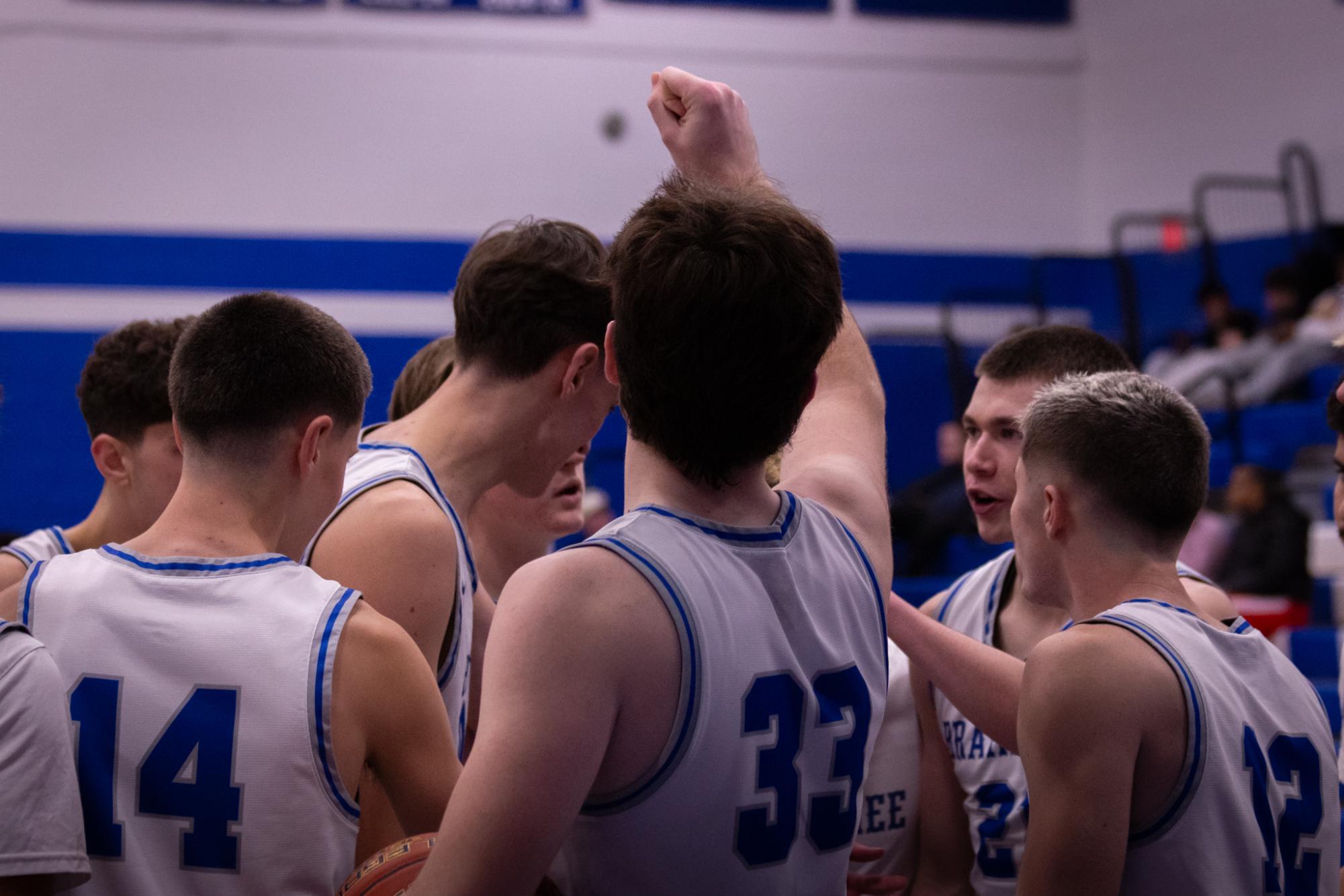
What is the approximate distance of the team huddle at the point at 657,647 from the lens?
1.41m

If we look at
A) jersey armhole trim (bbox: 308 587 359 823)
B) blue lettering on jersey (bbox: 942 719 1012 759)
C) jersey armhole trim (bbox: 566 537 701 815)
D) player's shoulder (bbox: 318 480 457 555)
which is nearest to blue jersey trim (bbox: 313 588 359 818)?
jersey armhole trim (bbox: 308 587 359 823)

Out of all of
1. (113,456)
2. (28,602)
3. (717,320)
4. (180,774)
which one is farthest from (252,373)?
(113,456)

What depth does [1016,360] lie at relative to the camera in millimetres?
2775

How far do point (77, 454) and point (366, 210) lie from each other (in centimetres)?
317

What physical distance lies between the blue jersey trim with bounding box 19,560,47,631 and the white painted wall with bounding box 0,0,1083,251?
9.71 meters

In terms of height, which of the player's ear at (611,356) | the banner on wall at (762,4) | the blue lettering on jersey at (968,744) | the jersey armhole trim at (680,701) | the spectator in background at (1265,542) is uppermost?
the banner on wall at (762,4)

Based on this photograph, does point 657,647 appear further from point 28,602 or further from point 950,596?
point 950,596

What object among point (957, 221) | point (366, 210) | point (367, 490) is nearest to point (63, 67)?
point (366, 210)

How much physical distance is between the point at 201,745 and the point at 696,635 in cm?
77

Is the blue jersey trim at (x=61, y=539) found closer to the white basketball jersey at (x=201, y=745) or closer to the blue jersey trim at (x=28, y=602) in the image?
the blue jersey trim at (x=28, y=602)

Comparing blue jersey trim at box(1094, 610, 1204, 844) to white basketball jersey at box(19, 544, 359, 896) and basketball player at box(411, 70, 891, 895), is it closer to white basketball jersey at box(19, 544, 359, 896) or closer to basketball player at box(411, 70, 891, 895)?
basketball player at box(411, 70, 891, 895)

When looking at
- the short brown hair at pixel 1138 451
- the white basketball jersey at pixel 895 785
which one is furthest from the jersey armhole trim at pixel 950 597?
the short brown hair at pixel 1138 451

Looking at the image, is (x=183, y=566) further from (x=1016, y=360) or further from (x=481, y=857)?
(x=1016, y=360)

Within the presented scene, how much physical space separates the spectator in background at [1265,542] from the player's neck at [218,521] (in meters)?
7.14
